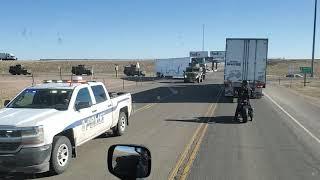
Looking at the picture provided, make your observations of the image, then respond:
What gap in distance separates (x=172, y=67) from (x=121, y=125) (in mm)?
61973

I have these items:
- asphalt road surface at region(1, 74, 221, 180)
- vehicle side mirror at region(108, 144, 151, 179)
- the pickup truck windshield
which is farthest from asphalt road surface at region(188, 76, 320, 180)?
vehicle side mirror at region(108, 144, 151, 179)

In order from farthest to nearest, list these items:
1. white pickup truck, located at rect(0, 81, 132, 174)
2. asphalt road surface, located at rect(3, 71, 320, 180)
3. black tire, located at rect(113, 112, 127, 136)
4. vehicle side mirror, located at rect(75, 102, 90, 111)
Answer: black tire, located at rect(113, 112, 127, 136), vehicle side mirror, located at rect(75, 102, 90, 111), asphalt road surface, located at rect(3, 71, 320, 180), white pickup truck, located at rect(0, 81, 132, 174)

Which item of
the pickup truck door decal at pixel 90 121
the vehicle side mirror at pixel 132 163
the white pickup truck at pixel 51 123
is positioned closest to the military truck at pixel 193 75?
the white pickup truck at pixel 51 123

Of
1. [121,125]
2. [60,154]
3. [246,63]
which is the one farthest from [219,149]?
[246,63]

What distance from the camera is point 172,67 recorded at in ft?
250

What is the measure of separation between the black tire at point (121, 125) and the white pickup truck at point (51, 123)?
0.59m

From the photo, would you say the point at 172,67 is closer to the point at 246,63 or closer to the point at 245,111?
the point at 246,63

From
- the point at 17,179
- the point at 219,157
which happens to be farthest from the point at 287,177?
the point at 17,179

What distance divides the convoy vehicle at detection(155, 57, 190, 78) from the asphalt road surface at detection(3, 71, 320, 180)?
52367 millimetres

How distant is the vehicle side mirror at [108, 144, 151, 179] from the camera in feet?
12.1

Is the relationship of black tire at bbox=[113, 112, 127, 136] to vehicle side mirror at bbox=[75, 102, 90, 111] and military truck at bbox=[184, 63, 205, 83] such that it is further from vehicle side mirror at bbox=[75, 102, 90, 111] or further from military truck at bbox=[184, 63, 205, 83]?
military truck at bbox=[184, 63, 205, 83]

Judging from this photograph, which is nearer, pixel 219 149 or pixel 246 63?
pixel 219 149

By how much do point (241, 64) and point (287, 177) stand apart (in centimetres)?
2289

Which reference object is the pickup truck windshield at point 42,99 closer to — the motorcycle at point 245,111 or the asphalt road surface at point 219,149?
the asphalt road surface at point 219,149
